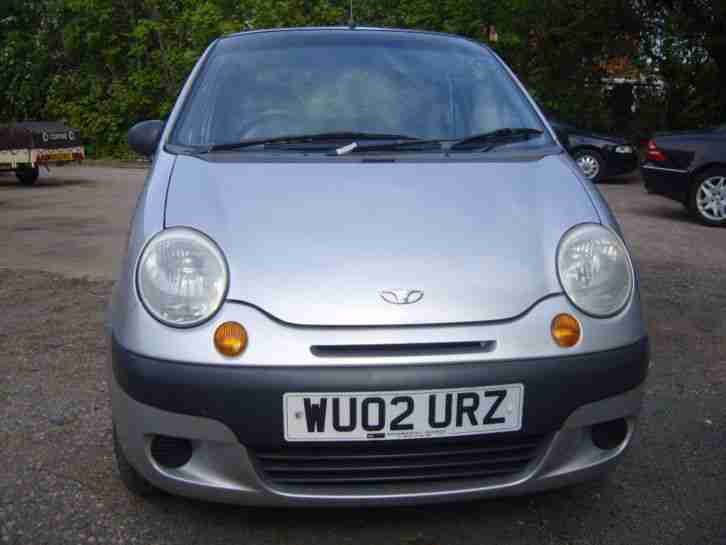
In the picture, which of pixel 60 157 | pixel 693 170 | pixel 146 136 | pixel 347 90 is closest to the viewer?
pixel 347 90

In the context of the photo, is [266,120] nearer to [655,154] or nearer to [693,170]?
[693,170]

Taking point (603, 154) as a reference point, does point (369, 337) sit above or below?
above

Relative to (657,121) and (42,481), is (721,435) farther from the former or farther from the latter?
(657,121)

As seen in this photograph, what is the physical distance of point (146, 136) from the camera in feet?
10.8

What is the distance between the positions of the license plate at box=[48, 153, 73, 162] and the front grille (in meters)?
12.8

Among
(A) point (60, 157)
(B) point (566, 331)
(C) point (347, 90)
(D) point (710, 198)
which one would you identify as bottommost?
(A) point (60, 157)

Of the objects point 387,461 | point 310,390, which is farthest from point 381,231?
point 387,461

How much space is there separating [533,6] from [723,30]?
345 cm

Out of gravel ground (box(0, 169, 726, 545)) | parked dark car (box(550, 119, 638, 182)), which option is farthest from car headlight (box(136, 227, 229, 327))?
parked dark car (box(550, 119, 638, 182))

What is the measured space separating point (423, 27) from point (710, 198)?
948 cm

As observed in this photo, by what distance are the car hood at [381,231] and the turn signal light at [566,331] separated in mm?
81

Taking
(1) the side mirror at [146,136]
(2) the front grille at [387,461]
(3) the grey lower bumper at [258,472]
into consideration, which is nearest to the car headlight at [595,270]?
(3) the grey lower bumper at [258,472]

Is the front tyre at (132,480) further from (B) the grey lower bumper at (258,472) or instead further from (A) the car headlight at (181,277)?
(A) the car headlight at (181,277)

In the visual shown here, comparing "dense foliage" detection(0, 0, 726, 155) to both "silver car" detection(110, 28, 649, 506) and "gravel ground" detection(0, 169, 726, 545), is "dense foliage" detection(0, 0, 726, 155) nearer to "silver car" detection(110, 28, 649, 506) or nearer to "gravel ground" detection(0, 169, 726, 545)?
"gravel ground" detection(0, 169, 726, 545)
